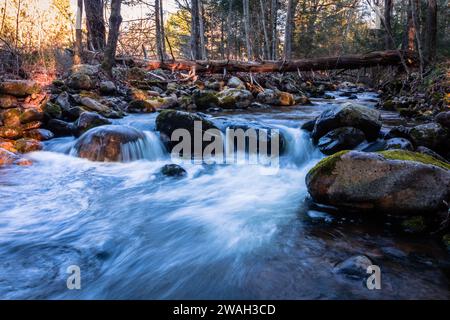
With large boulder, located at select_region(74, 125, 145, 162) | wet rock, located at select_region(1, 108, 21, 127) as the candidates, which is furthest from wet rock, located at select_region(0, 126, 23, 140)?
large boulder, located at select_region(74, 125, 145, 162)

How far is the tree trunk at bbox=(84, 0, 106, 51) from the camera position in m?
13.9

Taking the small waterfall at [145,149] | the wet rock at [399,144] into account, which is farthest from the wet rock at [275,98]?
the wet rock at [399,144]

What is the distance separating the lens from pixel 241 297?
268 centimetres

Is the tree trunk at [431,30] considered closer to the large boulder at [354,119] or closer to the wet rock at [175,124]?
the large boulder at [354,119]

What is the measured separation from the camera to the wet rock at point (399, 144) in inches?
205

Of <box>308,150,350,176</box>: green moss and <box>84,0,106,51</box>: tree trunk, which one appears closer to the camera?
<box>308,150,350,176</box>: green moss

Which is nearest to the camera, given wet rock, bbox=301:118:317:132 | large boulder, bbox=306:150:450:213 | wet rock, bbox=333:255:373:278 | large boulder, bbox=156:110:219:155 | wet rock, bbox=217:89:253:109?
wet rock, bbox=333:255:373:278

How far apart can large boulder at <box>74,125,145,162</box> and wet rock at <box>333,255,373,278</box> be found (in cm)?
466

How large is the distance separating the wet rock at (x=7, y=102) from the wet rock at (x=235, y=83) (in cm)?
694

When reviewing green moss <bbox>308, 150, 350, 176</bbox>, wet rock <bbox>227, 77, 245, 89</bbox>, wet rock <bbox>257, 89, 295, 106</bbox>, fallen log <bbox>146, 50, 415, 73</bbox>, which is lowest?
green moss <bbox>308, 150, 350, 176</bbox>

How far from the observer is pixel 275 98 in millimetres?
11734

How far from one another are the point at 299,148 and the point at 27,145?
5.25m

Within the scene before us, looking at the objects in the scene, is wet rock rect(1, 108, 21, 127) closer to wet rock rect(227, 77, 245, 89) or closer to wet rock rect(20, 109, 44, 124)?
wet rock rect(20, 109, 44, 124)

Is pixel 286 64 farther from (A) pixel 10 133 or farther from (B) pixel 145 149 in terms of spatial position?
(A) pixel 10 133
